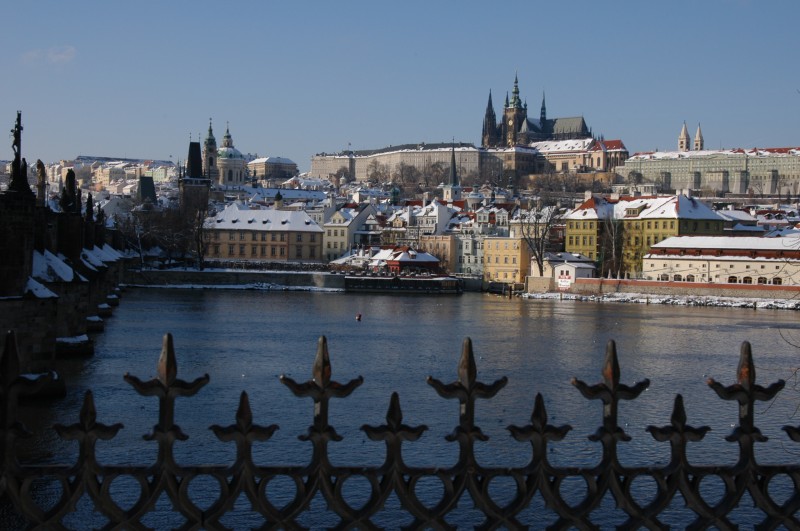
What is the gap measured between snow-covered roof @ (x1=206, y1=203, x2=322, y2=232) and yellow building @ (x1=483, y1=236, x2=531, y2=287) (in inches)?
757

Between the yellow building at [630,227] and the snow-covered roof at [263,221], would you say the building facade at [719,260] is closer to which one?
the yellow building at [630,227]

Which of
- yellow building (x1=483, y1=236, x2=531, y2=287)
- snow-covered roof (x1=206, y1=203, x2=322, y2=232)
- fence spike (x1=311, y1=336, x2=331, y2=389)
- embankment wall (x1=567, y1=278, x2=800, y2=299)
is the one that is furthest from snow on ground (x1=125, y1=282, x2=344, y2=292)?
fence spike (x1=311, y1=336, x2=331, y2=389)

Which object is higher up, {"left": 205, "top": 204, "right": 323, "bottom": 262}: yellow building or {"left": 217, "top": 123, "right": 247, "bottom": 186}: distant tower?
{"left": 217, "top": 123, "right": 247, "bottom": 186}: distant tower

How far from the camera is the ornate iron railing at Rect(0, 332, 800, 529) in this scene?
6.59 metres

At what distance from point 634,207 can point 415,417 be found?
73.4 metres

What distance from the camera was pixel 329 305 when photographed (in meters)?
65.4

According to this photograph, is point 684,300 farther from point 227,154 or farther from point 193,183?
point 227,154

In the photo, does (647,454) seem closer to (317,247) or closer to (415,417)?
(415,417)

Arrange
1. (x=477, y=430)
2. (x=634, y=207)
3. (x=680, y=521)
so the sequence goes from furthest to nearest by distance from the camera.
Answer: (x=634, y=207) < (x=680, y=521) < (x=477, y=430)

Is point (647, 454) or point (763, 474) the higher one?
point (763, 474)

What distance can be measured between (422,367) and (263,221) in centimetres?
7212

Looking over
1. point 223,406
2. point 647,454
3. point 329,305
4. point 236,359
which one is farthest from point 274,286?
point 647,454

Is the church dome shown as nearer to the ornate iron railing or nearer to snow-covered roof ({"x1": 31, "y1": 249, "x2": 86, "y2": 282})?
snow-covered roof ({"x1": 31, "y1": 249, "x2": 86, "y2": 282})

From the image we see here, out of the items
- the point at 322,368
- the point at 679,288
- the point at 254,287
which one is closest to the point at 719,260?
the point at 679,288
